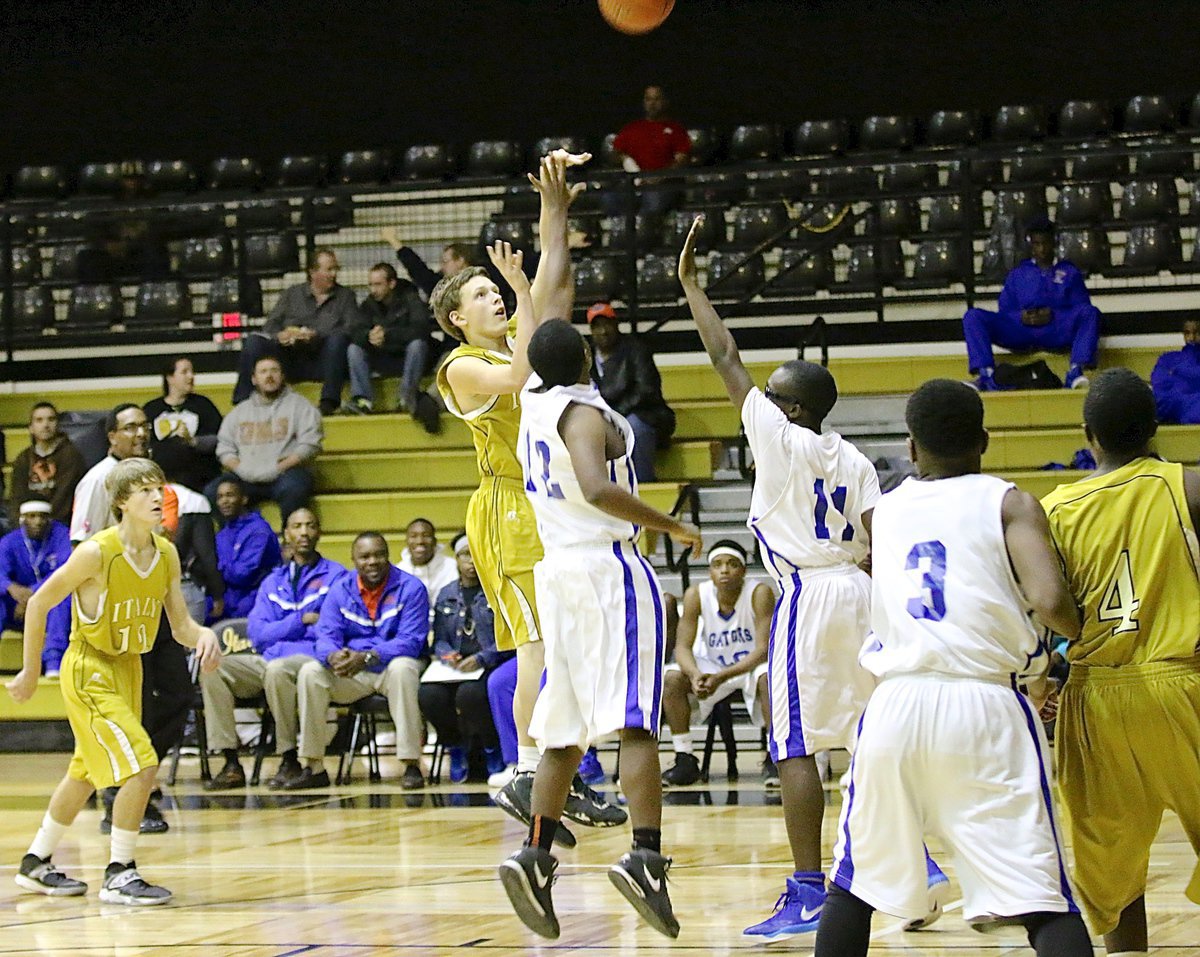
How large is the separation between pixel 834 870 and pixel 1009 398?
8.78 metres

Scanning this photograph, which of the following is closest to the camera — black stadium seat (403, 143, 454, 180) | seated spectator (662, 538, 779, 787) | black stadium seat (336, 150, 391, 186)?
seated spectator (662, 538, 779, 787)

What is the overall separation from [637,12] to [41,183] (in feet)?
33.9

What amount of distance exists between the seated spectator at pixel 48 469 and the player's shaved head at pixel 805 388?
793 cm

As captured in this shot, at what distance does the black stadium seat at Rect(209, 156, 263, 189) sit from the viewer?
15859 millimetres

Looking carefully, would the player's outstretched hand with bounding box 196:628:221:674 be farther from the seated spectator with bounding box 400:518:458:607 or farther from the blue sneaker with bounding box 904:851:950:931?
the seated spectator with bounding box 400:518:458:607

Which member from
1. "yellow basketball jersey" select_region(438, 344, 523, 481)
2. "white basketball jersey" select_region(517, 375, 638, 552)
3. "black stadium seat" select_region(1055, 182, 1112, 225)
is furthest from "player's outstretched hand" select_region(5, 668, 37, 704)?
"black stadium seat" select_region(1055, 182, 1112, 225)

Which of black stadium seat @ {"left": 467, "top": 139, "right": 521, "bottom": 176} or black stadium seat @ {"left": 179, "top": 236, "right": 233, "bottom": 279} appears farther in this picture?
black stadium seat @ {"left": 467, "top": 139, "right": 521, "bottom": 176}

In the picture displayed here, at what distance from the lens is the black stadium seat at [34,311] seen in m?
14.6

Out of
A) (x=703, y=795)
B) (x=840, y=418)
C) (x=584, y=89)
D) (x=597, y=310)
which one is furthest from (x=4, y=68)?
(x=703, y=795)

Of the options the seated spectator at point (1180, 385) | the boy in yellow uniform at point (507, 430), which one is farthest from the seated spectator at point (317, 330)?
the boy in yellow uniform at point (507, 430)

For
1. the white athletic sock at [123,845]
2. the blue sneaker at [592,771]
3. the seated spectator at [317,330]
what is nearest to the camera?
the white athletic sock at [123,845]

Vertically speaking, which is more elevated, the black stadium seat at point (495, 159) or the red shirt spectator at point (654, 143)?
the black stadium seat at point (495, 159)

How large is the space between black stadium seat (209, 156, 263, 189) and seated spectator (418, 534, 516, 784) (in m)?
6.87

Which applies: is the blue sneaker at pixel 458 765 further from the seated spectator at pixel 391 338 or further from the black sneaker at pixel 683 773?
the seated spectator at pixel 391 338
